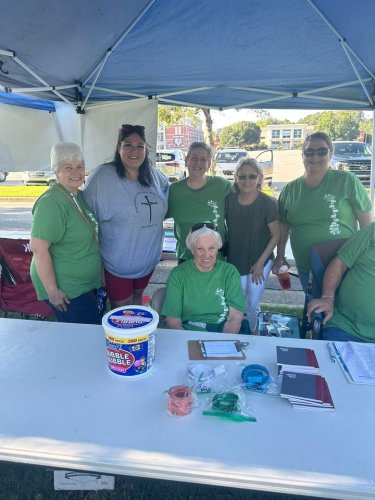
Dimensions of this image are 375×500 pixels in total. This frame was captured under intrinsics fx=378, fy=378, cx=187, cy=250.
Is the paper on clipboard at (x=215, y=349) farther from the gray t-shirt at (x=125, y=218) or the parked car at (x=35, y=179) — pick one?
the parked car at (x=35, y=179)

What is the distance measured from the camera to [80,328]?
1.70 m


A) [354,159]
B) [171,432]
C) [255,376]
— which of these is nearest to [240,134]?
[354,159]

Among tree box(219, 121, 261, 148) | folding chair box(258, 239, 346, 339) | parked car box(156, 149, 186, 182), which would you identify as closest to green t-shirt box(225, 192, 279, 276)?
folding chair box(258, 239, 346, 339)

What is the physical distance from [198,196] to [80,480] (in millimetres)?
1997

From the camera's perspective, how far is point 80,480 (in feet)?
3.44

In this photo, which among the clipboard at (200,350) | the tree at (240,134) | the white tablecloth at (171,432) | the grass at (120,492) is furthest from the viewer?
the tree at (240,134)

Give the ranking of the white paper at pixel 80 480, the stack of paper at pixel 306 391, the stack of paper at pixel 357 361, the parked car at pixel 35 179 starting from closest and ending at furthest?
the white paper at pixel 80 480
the stack of paper at pixel 306 391
the stack of paper at pixel 357 361
the parked car at pixel 35 179

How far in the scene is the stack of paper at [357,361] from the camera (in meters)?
1.32

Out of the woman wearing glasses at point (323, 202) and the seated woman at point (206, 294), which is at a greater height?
the woman wearing glasses at point (323, 202)

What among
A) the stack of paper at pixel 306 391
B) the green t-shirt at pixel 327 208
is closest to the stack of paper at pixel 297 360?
the stack of paper at pixel 306 391

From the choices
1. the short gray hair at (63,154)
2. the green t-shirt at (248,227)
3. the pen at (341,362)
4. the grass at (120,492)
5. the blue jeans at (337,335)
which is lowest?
the grass at (120,492)

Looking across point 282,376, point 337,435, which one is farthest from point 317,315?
point 337,435

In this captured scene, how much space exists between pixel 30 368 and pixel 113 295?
3.95ft

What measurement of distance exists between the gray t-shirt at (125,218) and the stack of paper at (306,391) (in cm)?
143
